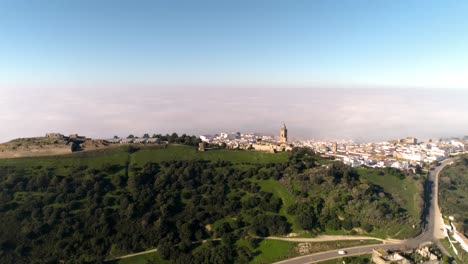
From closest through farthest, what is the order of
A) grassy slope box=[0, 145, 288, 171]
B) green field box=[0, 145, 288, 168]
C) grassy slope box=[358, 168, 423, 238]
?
grassy slope box=[358, 168, 423, 238] → grassy slope box=[0, 145, 288, 171] → green field box=[0, 145, 288, 168]

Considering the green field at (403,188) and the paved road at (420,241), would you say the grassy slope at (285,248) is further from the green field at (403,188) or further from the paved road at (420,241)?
the green field at (403,188)

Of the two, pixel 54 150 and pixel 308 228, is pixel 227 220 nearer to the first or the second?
pixel 308 228

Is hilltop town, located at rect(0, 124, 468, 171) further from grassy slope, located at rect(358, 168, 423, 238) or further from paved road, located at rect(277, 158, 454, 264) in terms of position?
paved road, located at rect(277, 158, 454, 264)

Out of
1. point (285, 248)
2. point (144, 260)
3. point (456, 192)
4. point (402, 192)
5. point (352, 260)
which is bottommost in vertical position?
point (352, 260)

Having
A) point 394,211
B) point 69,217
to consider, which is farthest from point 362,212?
point 69,217

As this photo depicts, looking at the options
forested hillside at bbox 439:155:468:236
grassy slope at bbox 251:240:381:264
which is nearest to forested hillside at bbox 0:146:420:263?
grassy slope at bbox 251:240:381:264

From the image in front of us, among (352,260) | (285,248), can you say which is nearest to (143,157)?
(285,248)

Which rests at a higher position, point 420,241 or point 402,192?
point 402,192

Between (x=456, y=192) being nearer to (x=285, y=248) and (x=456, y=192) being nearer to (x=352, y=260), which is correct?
(x=352, y=260)

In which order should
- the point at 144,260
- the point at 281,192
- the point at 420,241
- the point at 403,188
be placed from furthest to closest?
the point at 403,188 → the point at 281,192 → the point at 420,241 → the point at 144,260
